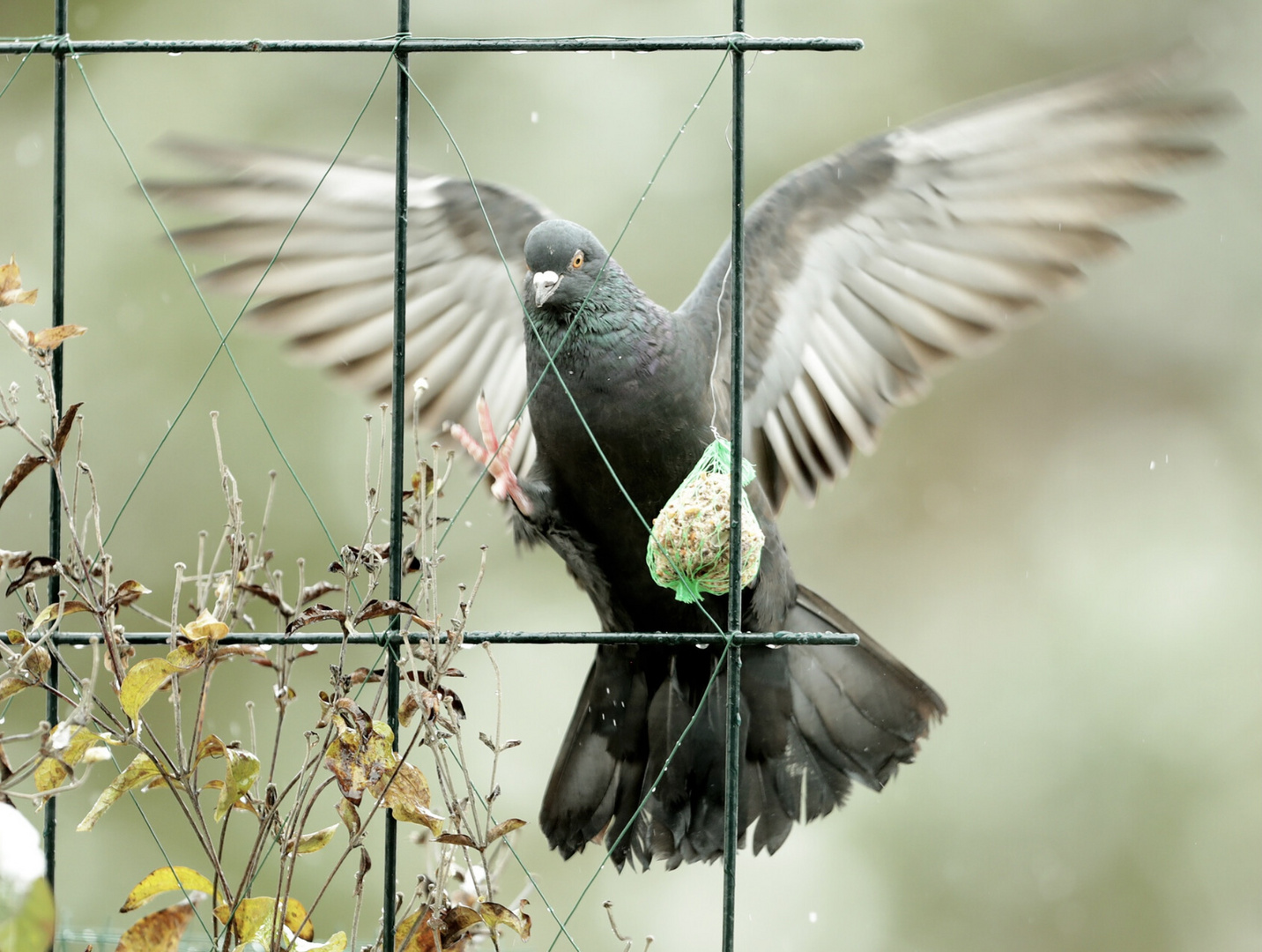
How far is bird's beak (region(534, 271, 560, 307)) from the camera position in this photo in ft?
8.90

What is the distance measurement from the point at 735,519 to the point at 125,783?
0.89 meters

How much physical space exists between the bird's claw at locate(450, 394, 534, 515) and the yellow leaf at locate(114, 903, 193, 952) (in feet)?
A: 3.14

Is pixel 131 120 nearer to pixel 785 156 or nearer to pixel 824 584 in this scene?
pixel 785 156

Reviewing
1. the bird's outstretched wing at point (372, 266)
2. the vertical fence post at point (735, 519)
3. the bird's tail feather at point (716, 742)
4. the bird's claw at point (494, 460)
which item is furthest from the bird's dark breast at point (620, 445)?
the vertical fence post at point (735, 519)

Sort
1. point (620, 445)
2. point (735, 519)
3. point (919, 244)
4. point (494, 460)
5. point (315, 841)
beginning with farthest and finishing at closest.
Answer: point (919, 244) → point (620, 445) → point (494, 460) → point (735, 519) → point (315, 841)

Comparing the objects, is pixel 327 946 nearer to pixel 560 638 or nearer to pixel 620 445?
pixel 560 638

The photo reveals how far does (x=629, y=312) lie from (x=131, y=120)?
13.3ft

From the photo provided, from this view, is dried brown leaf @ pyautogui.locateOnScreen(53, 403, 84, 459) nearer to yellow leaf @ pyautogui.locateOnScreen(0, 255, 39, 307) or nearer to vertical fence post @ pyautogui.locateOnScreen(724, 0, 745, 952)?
yellow leaf @ pyautogui.locateOnScreen(0, 255, 39, 307)

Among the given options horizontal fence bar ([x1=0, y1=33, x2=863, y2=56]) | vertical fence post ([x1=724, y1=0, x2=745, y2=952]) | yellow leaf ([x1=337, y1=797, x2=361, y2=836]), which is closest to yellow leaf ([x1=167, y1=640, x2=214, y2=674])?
yellow leaf ([x1=337, y1=797, x2=361, y2=836])

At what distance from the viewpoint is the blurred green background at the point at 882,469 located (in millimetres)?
6031

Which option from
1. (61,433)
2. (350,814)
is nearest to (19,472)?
(61,433)

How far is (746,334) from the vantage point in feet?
10.2

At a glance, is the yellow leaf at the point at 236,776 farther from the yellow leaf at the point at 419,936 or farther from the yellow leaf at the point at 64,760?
the yellow leaf at the point at 419,936

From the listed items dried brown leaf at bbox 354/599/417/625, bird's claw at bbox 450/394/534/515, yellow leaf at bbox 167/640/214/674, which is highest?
bird's claw at bbox 450/394/534/515
